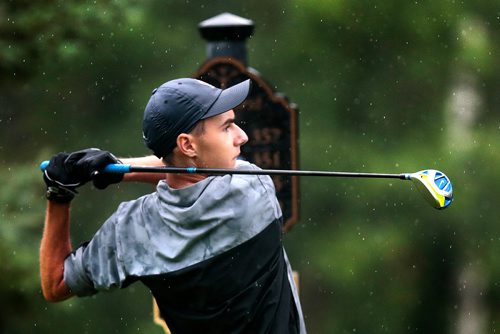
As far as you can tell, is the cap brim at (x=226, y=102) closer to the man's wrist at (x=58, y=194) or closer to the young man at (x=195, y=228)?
the young man at (x=195, y=228)

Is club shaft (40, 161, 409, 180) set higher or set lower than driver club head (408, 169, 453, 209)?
higher

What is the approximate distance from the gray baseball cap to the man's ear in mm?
17

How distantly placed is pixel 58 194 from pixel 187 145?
1.33 ft

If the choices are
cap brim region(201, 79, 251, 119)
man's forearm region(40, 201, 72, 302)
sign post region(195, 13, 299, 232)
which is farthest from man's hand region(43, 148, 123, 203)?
sign post region(195, 13, 299, 232)

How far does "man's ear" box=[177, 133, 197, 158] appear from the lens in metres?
4.02

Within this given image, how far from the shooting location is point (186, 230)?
4.00m

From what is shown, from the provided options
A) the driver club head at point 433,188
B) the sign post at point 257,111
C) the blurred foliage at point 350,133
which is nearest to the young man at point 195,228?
the driver club head at point 433,188

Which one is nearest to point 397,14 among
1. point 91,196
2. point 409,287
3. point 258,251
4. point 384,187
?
point 384,187

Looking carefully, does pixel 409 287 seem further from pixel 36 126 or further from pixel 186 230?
pixel 186 230

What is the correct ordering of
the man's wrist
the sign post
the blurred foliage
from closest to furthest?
the man's wrist < the sign post < the blurred foliage

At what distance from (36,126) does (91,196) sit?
1.03 m

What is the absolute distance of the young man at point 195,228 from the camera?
3.98 metres

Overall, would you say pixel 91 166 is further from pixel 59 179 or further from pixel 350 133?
pixel 350 133

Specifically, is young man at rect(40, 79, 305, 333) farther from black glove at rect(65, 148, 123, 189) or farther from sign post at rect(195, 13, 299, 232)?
sign post at rect(195, 13, 299, 232)
